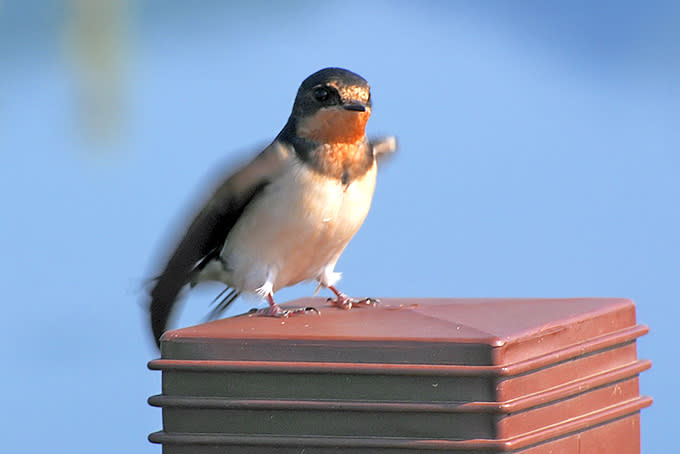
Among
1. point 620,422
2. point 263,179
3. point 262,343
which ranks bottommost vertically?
point 620,422

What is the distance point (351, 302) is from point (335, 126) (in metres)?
0.33

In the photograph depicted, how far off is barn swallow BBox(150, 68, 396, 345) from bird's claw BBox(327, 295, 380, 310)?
16cm

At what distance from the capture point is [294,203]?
1.82 m

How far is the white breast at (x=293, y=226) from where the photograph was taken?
1.82 metres

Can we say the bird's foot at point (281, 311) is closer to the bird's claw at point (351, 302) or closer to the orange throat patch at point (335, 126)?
the bird's claw at point (351, 302)

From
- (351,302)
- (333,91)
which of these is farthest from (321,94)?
(351,302)

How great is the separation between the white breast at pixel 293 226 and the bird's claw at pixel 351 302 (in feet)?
0.56

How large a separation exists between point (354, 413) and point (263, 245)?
722 mm

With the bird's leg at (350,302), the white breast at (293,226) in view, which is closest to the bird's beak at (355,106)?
the white breast at (293,226)

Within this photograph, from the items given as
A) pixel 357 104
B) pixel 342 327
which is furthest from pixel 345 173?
pixel 342 327

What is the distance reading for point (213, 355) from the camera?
120 centimetres

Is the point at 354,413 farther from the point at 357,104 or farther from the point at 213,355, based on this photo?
the point at 357,104

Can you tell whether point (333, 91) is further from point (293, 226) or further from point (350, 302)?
point (350, 302)

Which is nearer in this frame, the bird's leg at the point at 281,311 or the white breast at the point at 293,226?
the bird's leg at the point at 281,311
